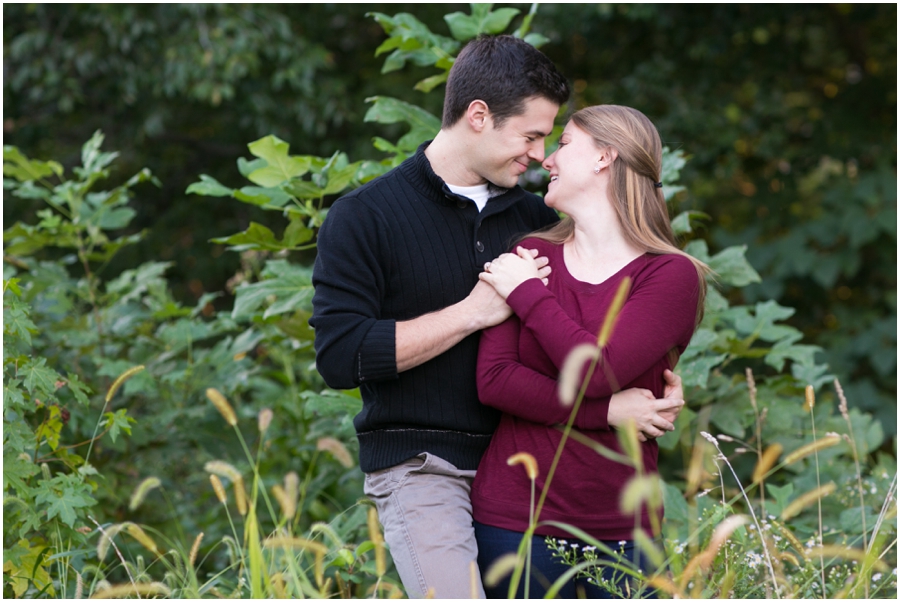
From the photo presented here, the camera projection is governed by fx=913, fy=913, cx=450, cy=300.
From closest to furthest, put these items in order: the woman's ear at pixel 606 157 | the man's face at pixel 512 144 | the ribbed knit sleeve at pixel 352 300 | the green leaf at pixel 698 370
Result: the ribbed knit sleeve at pixel 352 300, the woman's ear at pixel 606 157, the man's face at pixel 512 144, the green leaf at pixel 698 370

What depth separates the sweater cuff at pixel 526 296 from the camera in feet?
6.66

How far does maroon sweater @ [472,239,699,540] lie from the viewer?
199 centimetres

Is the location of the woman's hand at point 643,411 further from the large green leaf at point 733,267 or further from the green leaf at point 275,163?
the green leaf at point 275,163

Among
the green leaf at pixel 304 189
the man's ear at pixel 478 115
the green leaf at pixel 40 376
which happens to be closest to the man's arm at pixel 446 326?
the man's ear at pixel 478 115

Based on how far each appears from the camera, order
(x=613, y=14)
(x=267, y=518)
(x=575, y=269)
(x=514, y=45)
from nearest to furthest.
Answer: (x=575, y=269)
(x=514, y=45)
(x=267, y=518)
(x=613, y=14)

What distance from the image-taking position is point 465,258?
229 cm

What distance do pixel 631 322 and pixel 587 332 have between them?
0.33ft

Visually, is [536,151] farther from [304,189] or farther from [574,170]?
[304,189]

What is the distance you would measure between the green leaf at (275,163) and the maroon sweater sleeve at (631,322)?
3.38 feet

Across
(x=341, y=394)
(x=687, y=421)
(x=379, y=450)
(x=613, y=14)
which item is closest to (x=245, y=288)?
(x=341, y=394)

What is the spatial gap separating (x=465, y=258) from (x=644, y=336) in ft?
1.71

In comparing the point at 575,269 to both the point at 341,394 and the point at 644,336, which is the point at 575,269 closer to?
the point at 644,336

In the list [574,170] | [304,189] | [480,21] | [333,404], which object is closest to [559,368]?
[574,170]

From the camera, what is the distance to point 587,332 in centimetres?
198
